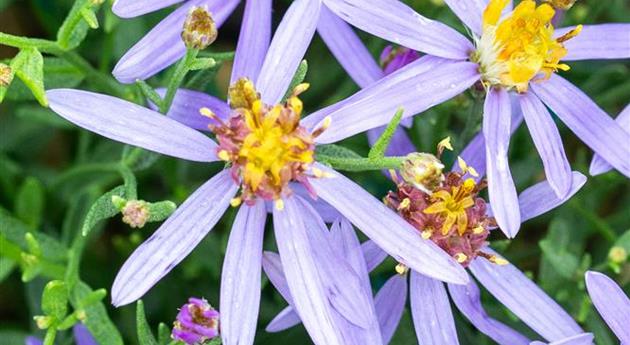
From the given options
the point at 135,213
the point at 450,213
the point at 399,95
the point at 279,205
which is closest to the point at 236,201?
the point at 279,205

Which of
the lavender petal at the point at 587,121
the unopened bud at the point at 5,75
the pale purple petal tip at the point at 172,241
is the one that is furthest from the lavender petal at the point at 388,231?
the unopened bud at the point at 5,75

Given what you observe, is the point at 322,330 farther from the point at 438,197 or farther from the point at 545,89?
the point at 545,89

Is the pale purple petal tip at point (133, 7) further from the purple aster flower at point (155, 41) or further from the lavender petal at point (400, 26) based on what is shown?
the lavender petal at point (400, 26)

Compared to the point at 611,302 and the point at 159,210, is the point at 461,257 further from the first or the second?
the point at 159,210

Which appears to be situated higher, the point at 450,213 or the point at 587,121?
the point at 587,121

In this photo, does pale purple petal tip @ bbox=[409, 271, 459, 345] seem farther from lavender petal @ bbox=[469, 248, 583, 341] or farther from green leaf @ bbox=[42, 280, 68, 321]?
green leaf @ bbox=[42, 280, 68, 321]

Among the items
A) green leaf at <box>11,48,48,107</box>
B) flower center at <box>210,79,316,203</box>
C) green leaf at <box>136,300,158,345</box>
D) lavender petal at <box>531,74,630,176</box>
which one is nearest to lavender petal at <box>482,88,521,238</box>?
lavender petal at <box>531,74,630,176</box>

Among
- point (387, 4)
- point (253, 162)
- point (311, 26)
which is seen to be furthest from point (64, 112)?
point (387, 4)
